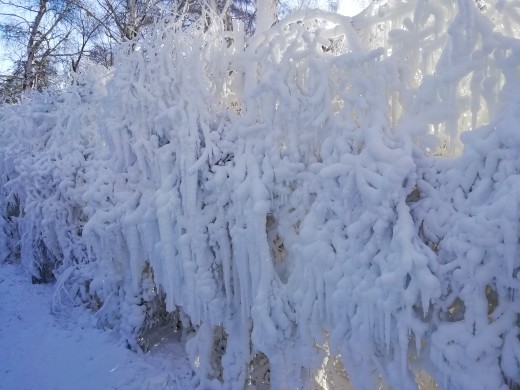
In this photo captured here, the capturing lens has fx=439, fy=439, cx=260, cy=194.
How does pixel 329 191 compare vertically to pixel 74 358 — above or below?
above

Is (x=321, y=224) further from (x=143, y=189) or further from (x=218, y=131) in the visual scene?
(x=143, y=189)

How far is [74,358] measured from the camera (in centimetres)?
580

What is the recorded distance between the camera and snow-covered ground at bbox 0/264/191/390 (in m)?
5.22

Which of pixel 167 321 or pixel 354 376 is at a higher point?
pixel 354 376

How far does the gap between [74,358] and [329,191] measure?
454 cm

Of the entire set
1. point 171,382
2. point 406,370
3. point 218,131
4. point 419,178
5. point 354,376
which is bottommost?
point 171,382

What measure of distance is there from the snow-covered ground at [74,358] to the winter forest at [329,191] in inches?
20.4

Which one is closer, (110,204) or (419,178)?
(419,178)

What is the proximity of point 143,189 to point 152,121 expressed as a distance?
2.48 ft

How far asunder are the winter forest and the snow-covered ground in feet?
1.70

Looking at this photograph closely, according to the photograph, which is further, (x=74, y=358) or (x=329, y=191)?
(x=74, y=358)

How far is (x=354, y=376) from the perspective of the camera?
3248mm

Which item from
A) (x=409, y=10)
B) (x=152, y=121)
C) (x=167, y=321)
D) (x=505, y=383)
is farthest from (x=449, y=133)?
(x=167, y=321)

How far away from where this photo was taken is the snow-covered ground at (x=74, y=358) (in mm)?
5219
